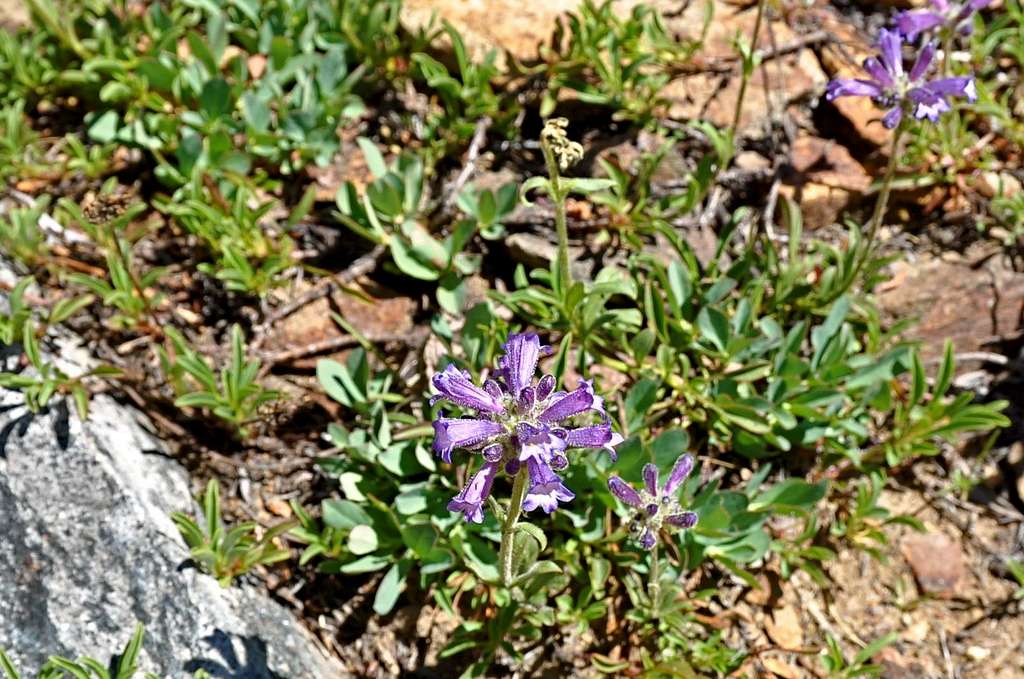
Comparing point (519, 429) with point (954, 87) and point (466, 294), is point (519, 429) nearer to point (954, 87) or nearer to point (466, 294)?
point (466, 294)

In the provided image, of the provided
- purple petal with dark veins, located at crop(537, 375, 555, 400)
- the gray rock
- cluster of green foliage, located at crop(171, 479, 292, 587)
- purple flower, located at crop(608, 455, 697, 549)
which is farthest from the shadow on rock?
purple petal with dark veins, located at crop(537, 375, 555, 400)

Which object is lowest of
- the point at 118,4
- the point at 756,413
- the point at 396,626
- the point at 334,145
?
the point at 396,626

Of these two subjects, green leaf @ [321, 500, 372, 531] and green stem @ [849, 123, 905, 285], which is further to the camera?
green stem @ [849, 123, 905, 285]

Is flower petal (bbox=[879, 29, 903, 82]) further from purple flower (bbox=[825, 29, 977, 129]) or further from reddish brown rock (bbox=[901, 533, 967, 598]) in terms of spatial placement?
reddish brown rock (bbox=[901, 533, 967, 598])

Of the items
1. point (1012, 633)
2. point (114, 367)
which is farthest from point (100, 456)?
point (1012, 633)

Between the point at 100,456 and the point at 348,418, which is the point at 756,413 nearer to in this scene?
the point at 348,418
